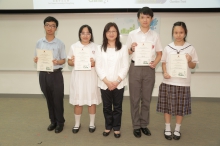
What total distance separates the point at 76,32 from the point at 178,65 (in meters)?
2.20

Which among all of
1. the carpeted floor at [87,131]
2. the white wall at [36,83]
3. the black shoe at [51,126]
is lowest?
the carpeted floor at [87,131]

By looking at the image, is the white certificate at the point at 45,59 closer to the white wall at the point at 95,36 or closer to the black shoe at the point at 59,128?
the black shoe at the point at 59,128

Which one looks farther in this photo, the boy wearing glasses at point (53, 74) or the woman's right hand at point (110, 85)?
the boy wearing glasses at point (53, 74)

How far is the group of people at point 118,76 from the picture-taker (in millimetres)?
2258

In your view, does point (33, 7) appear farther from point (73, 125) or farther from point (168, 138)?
point (168, 138)

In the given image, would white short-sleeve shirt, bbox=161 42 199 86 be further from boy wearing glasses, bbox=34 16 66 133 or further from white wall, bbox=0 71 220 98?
white wall, bbox=0 71 220 98

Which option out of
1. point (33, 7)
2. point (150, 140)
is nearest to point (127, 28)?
point (33, 7)

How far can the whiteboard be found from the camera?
3.56 metres

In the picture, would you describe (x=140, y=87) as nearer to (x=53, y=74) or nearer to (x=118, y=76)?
(x=118, y=76)

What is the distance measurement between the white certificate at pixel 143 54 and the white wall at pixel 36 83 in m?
1.68

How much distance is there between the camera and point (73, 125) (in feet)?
9.38

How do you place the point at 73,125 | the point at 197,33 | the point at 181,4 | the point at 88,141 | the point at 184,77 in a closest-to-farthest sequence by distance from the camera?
the point at 184,77, the point at 88,141, the point at 73,125, the point at 181,4, the point at 197,33

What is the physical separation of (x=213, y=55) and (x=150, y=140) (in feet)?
7.41

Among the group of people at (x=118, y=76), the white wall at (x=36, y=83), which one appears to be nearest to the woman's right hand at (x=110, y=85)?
the group of people at (x=118, y=76)
